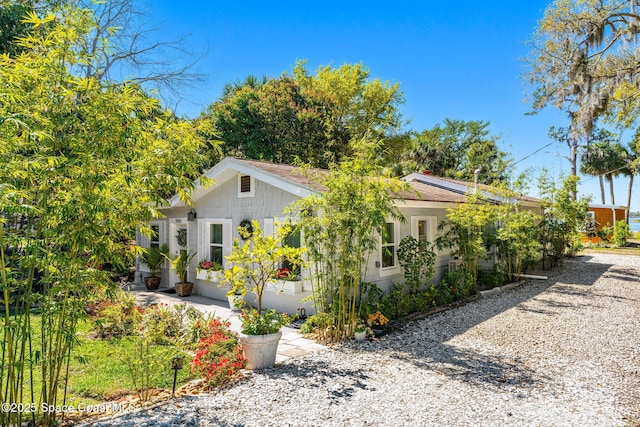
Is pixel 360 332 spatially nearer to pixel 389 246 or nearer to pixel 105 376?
pixel 389 246

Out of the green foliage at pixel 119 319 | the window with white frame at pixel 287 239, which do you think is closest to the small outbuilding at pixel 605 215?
the window with white frame at pixel 287 239

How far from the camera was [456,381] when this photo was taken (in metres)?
4.95

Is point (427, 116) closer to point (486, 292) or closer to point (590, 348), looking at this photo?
point (486, 292)

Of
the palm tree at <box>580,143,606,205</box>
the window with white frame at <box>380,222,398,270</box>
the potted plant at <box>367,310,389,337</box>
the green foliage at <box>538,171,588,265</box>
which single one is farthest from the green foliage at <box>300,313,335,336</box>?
the palm tree at <box>580,143,606,205</box>

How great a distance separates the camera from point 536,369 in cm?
536

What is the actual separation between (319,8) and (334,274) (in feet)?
43.0

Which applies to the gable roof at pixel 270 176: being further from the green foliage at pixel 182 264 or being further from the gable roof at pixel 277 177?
the green foliage at pixel 182 264

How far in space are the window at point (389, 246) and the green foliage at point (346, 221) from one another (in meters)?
2.23

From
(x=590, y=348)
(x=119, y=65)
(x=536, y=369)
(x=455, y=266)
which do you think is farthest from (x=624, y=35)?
(x=119, y=65)

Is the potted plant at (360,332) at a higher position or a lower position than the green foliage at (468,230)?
lower

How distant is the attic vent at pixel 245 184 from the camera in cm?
946

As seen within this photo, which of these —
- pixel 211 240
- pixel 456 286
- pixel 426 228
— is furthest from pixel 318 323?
pixel 426 228

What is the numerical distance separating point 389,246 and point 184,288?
569 cm

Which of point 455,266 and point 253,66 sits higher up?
point 253,66
